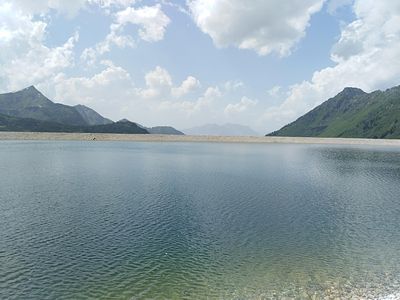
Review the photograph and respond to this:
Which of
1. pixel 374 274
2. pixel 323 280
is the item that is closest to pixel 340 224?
pixel 374 274

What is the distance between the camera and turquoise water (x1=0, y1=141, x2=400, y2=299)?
2083 centimetres

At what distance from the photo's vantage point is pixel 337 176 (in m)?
73.6

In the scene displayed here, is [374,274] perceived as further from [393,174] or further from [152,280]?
[393,174]

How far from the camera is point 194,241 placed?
96.3ft

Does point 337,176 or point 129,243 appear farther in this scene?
point 337,176

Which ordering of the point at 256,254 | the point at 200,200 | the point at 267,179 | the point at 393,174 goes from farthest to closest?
1. the point at 393,174
2. the point at 267,179
3. the point at 200,200
4. the point at 256,254

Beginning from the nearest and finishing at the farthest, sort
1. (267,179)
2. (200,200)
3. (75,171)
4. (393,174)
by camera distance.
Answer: (200,200)
(267,179)
(75,171)
(393,174)

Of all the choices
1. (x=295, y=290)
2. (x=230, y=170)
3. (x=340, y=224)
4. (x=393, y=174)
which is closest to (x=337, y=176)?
(x=393, y=174)

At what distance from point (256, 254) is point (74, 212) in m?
21.1

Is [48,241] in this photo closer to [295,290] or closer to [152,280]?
[152,280]

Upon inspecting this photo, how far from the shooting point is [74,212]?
37312 mm

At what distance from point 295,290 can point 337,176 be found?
58061mm

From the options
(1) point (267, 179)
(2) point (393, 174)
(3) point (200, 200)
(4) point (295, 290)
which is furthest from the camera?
(2) point (393, 174)

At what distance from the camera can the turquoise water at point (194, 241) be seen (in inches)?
820
